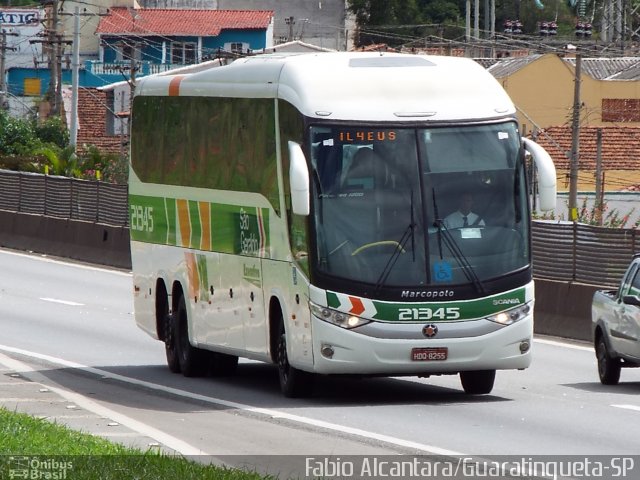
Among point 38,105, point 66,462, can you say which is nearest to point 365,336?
point 66,462

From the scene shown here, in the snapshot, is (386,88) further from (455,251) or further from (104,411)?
(104,411)

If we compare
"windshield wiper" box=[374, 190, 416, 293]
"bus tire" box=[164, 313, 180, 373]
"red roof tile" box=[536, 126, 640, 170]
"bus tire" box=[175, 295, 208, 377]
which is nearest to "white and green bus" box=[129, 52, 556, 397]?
"windshield wiper" box=[374, 190, 416, 293]

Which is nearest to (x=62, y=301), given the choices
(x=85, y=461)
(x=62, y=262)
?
(x=62, y=262)

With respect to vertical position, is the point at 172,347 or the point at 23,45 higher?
the point at 23,45

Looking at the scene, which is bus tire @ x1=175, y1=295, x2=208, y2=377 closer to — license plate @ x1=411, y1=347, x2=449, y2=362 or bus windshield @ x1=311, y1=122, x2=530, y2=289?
bus windshield @ x1=311, y1=122, x2=530, y2=289

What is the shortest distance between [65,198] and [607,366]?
25.4 metres

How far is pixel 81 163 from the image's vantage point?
56469mm

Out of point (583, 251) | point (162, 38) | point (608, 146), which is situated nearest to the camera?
point (583, 251)

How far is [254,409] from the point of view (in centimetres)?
1551

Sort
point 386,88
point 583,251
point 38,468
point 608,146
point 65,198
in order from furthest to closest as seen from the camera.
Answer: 1. point 608,146
2. point 65,198
3. point 583,251
4. point 386,88
5. point 38,468

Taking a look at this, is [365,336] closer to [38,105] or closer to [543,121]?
[543,121]

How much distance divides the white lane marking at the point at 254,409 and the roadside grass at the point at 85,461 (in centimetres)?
224

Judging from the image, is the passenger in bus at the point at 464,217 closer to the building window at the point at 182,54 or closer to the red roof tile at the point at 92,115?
the red roof tile at the point at 92,115

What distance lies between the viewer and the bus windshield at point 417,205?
15.6 meters
